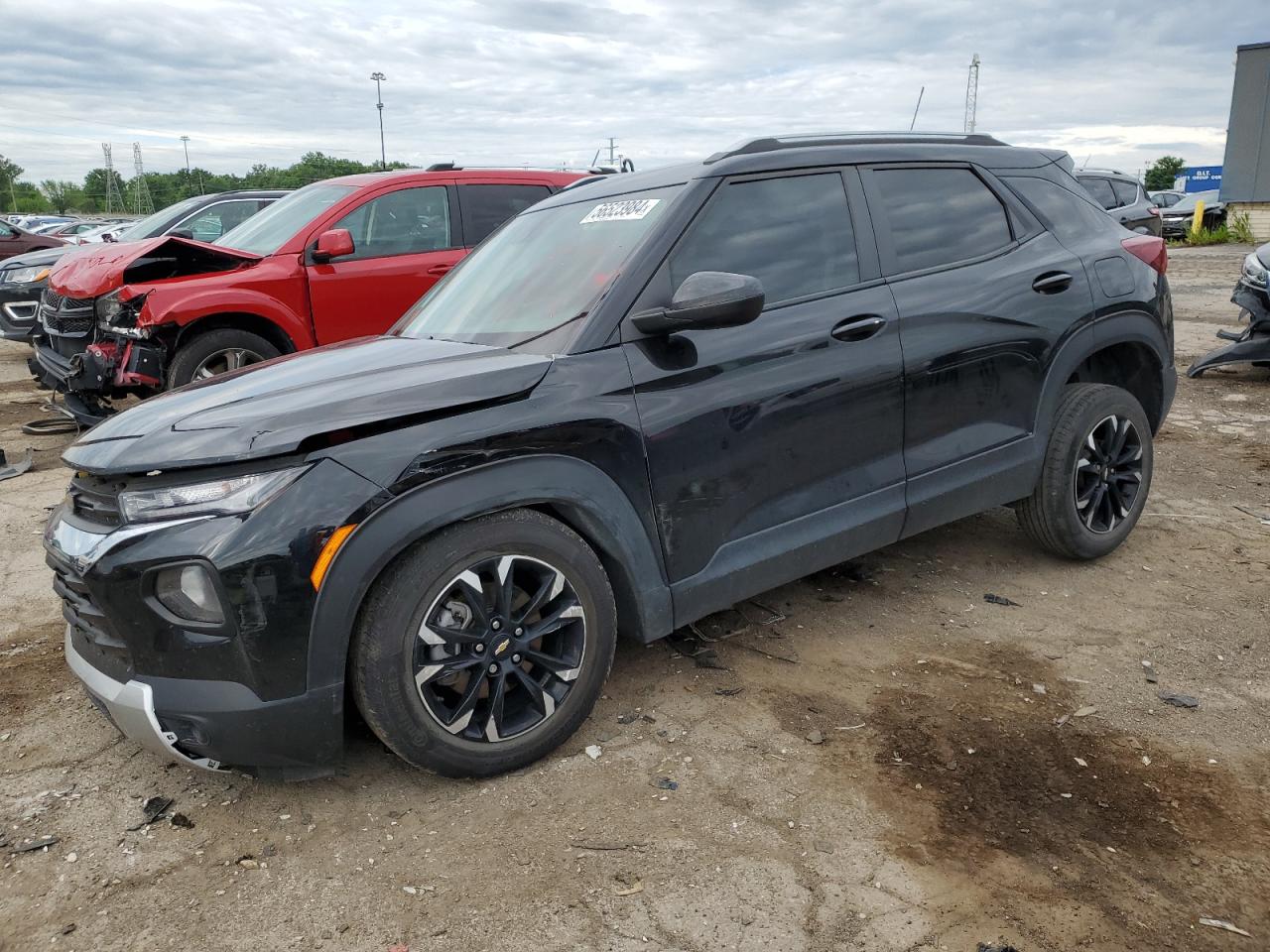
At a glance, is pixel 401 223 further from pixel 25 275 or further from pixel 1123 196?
pixel 1123 196

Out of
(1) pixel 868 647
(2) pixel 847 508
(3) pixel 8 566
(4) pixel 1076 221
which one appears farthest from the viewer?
(3) pixel 8 566

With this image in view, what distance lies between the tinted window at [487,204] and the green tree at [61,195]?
94.8 metres

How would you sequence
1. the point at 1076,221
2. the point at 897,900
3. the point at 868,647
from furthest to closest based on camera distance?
the point at 1076,221, the point at 868,647, the point at 897,900

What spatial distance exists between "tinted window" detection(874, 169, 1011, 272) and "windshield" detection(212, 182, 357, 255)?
15.8 ft

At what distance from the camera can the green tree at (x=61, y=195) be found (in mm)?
87662

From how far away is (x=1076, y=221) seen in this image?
171 inches

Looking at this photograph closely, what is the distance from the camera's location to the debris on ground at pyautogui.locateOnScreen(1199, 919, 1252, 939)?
227cm

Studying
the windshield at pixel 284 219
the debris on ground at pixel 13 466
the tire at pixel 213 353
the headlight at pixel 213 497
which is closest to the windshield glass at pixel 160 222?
the windshield at pixel 284 219

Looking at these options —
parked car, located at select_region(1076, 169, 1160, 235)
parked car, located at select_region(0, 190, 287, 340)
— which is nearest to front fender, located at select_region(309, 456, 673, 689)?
parked car, located at select_region(0, 190, 287, 340)

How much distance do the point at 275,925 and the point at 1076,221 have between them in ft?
13.3

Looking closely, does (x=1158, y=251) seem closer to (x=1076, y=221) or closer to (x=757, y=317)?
(x=1076, y=221)

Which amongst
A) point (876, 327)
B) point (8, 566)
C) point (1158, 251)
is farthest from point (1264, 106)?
point (8, 566)

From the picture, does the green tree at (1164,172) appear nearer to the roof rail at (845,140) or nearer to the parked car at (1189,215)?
the parked car at (1189,215)

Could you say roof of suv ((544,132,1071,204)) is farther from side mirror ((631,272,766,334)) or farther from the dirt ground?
the dirt ground
